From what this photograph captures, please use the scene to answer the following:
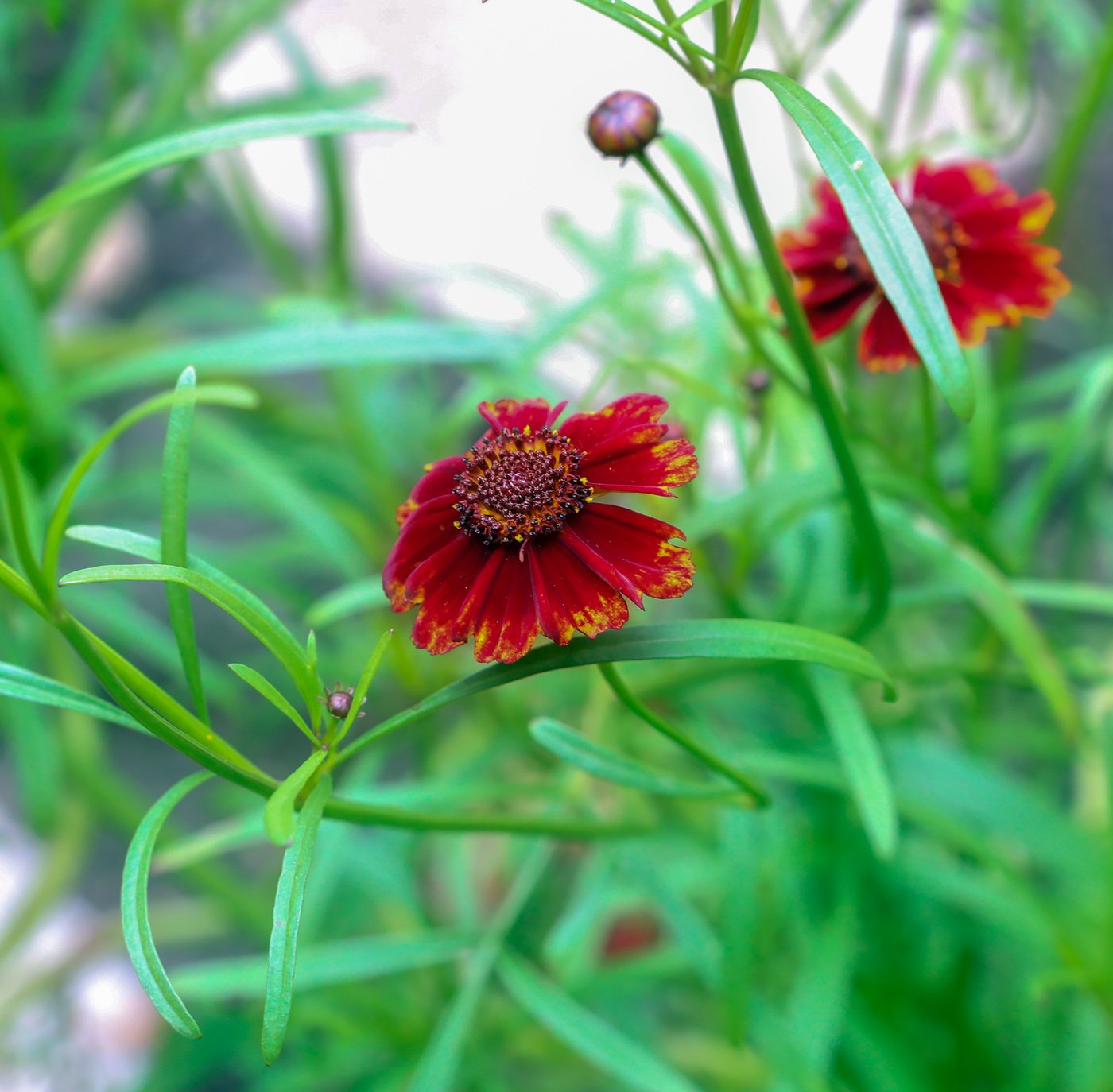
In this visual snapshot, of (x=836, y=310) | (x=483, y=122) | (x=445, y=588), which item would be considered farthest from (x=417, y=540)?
(x=483, y=122)

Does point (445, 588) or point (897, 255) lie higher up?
point (897, 255)

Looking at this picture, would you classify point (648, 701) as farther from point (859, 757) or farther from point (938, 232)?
point (938, 232)

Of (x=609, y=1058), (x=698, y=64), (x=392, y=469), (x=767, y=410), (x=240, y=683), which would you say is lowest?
(x=240, y=683)

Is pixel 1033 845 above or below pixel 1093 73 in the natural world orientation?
below

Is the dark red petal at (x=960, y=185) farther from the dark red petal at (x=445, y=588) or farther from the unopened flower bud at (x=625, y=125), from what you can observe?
the dark red petal at (x=445, y=588)

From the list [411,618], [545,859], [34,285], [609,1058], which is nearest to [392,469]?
[411,618]

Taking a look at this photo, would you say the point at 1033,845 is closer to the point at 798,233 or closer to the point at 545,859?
the point at 545,859

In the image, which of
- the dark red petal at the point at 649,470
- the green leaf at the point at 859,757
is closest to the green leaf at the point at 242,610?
the dark red petal at the point at 649,470
